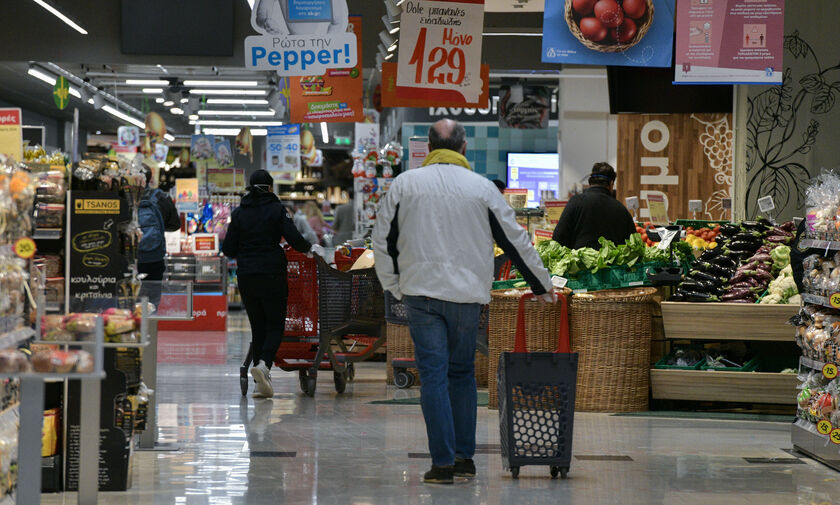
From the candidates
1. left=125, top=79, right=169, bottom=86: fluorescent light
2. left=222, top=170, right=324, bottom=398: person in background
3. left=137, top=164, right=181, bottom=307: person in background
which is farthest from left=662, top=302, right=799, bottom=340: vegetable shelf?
left=125, top=79, right=169, bottom=86: fluorescent light

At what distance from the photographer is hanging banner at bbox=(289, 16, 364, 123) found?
12.3 metres

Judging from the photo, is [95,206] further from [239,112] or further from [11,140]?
[239,112]

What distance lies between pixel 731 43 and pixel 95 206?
522 cm

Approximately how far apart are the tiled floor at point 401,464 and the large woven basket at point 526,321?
506mm

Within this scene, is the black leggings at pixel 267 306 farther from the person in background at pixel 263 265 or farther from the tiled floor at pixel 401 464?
the tiled floor at pixel 401 464

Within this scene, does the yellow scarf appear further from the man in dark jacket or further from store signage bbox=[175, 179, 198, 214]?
store signage bbox=[175, 179, 198, 214]

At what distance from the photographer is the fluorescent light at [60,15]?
13.0 metres

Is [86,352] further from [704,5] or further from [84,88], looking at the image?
[84,88]

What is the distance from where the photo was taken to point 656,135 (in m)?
11.8

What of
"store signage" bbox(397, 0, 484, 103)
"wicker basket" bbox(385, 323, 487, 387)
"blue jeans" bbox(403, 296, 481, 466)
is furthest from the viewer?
"store signage" bbox(397, 0, 484, 103)

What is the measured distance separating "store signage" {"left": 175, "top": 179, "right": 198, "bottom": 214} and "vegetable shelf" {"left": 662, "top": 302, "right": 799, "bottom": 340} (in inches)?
435

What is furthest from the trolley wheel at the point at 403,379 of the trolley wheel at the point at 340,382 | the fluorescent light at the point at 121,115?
the fluorescent light at the point at 121,115

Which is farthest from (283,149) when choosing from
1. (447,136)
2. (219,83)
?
(447,136)

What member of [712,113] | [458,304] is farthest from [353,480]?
[712,113]
